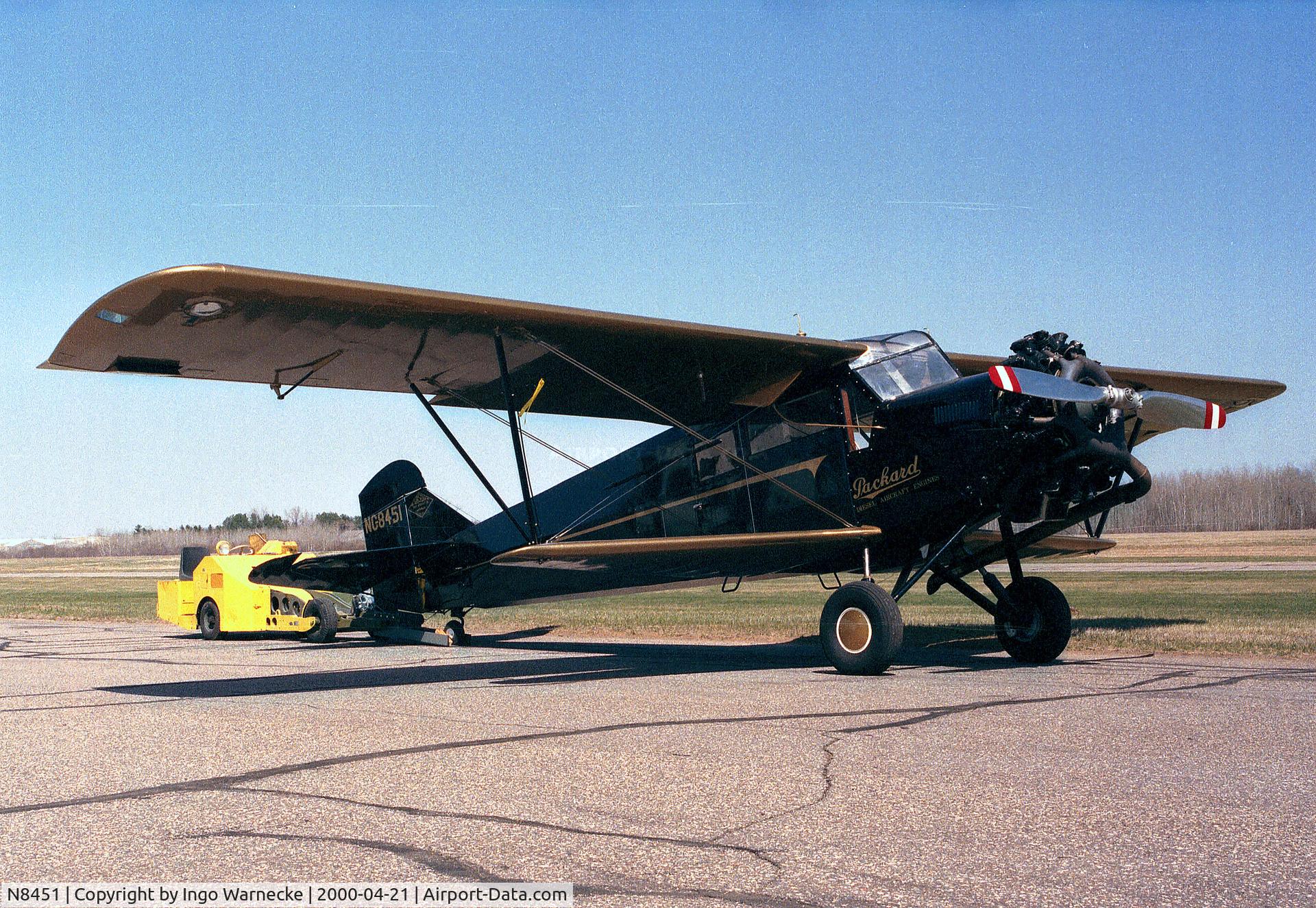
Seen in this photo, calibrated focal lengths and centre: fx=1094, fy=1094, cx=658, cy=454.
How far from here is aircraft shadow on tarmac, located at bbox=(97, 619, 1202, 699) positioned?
10484mm

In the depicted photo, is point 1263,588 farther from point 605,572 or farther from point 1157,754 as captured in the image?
point 1157,754

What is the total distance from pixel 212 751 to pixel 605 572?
18.6 feet

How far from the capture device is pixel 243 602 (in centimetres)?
1883

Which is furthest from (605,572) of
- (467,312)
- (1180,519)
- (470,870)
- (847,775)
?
(1180,519)

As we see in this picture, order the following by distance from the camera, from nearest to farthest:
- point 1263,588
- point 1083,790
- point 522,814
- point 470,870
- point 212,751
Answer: point 470,870 < point 522,814 < point 1083,790 < point 212,751 < point 1263,588

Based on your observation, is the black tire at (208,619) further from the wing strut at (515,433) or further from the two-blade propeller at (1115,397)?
the two-blade propeller at (1115,397)

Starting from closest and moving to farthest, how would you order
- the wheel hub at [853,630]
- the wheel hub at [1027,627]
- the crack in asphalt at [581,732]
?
the crack in asphalt at [581,732] → the wheel hub at [853,630] → the wheel hub at [1027,627]

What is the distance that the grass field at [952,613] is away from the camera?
14.4 meters

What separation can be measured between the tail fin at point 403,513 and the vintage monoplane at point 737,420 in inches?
108

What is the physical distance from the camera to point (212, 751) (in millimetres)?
6398

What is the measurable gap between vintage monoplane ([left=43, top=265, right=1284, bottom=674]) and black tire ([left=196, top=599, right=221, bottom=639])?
25.8 feet

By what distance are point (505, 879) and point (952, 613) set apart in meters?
20.0

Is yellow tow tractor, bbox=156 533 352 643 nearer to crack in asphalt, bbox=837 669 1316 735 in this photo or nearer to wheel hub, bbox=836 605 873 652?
wheel hub, bbox=836 605 873 652

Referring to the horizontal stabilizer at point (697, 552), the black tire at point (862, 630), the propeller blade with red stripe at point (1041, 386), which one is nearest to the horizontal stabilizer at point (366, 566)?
the horizontal stabilizer at point (697, 552)
